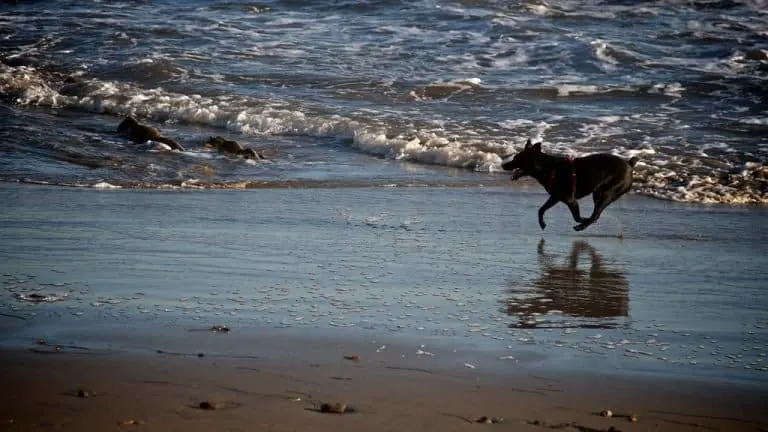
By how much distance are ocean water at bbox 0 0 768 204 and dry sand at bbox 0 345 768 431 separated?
6.19m

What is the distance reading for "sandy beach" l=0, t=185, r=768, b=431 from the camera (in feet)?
12.9

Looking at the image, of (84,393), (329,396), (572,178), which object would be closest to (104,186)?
(572,178)

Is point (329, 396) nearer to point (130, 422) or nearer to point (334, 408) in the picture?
point (334, 408)

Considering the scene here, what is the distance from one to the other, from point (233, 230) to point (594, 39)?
529 inches

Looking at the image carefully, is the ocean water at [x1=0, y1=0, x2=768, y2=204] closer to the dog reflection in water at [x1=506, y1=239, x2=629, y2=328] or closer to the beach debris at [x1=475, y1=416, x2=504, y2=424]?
the dog reflection in water at [x1=506, y1=239, x2=629, y2=328]

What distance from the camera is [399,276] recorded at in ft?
21.1

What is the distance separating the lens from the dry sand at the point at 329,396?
12.2 feet

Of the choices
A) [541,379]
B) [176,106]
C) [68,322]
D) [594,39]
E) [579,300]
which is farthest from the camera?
[594,39]

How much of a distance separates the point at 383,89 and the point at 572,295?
424 inches

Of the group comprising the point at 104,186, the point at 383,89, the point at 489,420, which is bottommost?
the point at 104,186

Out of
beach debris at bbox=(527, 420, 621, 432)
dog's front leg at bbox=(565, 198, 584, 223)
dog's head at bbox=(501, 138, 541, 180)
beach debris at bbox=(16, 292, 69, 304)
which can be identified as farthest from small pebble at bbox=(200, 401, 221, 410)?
dog's head at bbox=(501, 138, 541, 180)

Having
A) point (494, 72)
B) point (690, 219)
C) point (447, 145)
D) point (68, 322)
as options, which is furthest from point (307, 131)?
point (68, 322)

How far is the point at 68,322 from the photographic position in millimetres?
5012

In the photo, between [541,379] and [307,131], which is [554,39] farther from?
[541,379]
